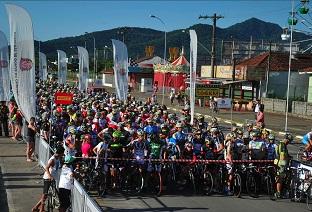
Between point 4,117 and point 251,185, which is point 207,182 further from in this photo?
point 4,117

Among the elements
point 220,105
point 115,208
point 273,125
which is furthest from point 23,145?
point 220,105

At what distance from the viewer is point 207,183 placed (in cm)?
1370

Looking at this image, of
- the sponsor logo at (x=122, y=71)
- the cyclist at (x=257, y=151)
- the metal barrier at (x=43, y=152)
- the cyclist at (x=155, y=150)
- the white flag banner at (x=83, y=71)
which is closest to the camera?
the cyclist at (x=155, y=150)

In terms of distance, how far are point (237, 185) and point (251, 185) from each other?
0.53 m

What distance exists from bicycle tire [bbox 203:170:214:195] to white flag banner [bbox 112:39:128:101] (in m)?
11.6

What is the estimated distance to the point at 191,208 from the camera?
11969mm

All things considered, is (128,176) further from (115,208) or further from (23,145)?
(23,145)

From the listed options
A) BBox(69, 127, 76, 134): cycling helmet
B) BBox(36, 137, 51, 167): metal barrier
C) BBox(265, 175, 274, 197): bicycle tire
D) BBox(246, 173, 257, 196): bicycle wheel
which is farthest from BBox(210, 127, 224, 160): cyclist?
BBox(36, 137, 51, 167): metal barrier

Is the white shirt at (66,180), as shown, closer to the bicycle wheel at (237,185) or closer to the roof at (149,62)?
the bicycle wheel at (237,185)

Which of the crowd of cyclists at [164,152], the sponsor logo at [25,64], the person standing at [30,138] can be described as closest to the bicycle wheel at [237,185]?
the crowd of cyclists at [164,152]

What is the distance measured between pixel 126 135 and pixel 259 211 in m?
Result: 4.15

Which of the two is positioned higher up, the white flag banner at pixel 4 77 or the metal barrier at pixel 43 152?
the white flag banner at pixel 4 77

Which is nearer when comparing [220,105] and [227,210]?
[227,210]

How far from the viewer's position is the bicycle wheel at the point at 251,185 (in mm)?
13703
